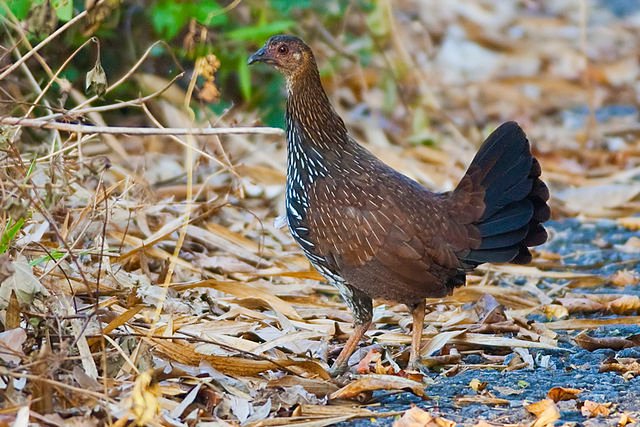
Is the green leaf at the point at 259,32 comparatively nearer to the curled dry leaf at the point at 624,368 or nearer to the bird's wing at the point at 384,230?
the bird's wing at the point at 384,230

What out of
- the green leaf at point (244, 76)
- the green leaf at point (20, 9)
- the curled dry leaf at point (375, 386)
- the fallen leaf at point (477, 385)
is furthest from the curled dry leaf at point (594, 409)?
the green leaf at point (244, 76)

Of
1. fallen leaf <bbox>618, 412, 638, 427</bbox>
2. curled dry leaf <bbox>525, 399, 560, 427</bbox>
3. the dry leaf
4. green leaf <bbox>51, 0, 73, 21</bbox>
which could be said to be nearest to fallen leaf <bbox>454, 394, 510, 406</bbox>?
curled dry leaf <bbox>525, 399, 560, 427</bbox>

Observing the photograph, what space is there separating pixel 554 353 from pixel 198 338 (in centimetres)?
164

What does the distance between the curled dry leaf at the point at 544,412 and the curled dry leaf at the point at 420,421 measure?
31 centimetres

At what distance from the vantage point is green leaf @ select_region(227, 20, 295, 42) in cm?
744

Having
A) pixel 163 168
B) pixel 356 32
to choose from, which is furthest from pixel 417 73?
pixel 163 168

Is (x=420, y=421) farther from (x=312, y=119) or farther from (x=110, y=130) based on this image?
(x=312, y=119)

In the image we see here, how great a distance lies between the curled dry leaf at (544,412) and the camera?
368 cm

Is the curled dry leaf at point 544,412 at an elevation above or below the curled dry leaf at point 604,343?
below

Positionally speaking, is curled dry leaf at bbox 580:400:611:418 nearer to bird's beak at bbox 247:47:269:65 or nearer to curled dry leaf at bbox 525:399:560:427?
curled dry leaf at bbox 525:399:560:427

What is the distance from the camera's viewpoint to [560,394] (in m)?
3.98

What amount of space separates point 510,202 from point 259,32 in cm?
345

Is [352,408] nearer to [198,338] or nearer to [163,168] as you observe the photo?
[198,338]

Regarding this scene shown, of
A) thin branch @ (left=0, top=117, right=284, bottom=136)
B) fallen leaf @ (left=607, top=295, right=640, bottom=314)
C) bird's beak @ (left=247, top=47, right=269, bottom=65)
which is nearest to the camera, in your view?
thin branch @ (left=0, top=117, right=284, bottom=136)
